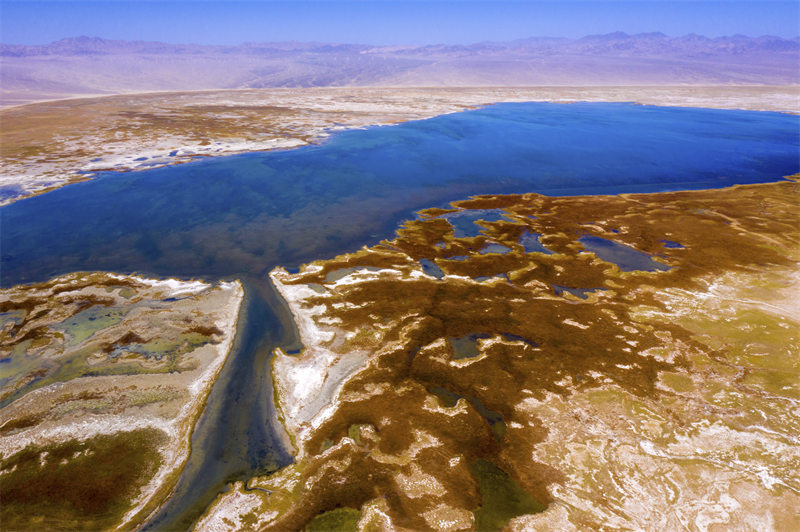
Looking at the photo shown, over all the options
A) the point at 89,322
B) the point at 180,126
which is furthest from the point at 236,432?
the point at 180,126

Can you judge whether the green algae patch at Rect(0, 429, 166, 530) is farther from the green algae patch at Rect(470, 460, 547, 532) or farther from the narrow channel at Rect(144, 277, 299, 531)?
the green algae patch at Rect(470, 460, 547, 532)

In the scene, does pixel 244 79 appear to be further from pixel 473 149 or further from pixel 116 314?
pixel 116 314

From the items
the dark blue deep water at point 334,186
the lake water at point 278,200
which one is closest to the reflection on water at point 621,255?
the lake water at point 278,200

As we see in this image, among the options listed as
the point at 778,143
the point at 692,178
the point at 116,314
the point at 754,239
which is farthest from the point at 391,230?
the point at 778,143

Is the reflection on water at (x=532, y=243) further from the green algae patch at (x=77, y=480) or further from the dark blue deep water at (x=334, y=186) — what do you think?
the green algae patch at (x=77, y=480)

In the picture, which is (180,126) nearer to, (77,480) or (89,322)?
(89,322)
